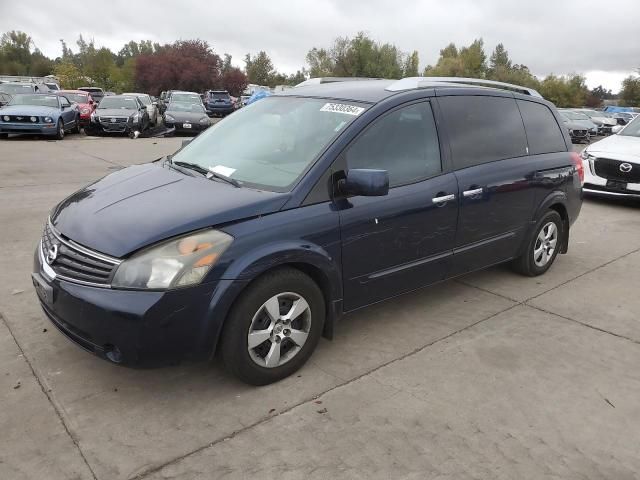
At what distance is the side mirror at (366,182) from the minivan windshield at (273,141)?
30cm

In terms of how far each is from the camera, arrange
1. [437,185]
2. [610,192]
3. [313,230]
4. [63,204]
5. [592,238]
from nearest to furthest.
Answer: [313,230] → [63,204] → [437,185] → [592,238] → [610,192]

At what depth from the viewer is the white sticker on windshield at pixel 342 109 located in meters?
3.61

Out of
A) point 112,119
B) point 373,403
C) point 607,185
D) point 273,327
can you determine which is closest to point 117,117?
point 112,119

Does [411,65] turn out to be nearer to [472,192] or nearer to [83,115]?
[83,115]

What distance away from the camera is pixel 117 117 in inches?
711

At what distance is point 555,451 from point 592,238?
4.90m

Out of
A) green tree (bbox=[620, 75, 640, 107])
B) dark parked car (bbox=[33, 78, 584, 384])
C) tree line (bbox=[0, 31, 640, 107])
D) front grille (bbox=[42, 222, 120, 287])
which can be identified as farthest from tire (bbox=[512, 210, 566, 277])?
green tree (bbox=[620, 75, 640, 107])

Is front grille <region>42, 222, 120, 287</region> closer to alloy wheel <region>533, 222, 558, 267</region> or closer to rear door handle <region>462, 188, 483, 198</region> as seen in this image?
rear door handle <region>462, 188, 483, 198</region>

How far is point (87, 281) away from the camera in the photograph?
2.81 meters

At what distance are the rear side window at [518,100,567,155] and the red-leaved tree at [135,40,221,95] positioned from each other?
56.3 meters

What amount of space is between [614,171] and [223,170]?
7.37 metres

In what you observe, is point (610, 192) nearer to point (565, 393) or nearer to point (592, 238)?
point (592, 238)

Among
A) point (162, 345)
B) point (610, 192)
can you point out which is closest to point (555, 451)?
point (162, 345)

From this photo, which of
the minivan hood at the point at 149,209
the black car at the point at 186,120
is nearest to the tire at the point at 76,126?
the black car at the point at 186,120
